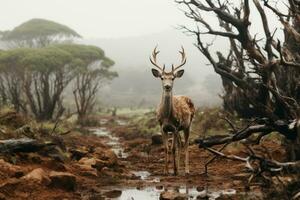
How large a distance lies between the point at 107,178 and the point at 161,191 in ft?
6.44

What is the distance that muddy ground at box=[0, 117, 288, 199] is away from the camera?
8.85 meters

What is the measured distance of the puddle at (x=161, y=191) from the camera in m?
8.86

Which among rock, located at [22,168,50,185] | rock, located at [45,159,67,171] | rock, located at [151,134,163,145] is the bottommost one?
rock, located at [151,134,163,145]

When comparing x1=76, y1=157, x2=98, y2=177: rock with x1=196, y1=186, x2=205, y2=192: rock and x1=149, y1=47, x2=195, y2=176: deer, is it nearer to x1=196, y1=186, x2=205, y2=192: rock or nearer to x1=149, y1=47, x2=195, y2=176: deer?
x1=149, y1=47, x2=195, y2=176: deer

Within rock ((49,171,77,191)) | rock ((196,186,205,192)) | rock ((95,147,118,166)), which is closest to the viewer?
rock ((49,171,77,191))

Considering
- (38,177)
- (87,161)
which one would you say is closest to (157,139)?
(87,161)

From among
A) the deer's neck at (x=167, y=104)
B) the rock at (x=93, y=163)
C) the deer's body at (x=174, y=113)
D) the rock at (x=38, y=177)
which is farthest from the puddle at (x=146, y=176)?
the rock at (x=38, y=177)

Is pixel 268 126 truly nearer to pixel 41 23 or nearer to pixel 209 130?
pixel 209 130

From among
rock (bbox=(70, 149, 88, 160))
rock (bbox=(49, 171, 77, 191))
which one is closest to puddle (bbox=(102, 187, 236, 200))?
rock (bbox=(49, 171, 77, 191))

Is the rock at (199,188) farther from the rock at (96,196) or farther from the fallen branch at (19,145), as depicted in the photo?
the fallen branch at (19,145)

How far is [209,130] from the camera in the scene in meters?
19.0

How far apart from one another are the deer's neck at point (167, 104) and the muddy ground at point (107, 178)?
1289 millimetres

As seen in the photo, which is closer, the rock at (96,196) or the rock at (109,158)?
the rock at (96,196)

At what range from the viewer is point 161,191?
9.49 meters
